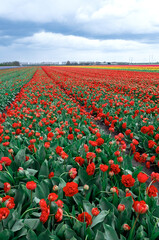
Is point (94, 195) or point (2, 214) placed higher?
point (2, 214)

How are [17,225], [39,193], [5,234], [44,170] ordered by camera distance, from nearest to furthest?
1. [5,234]
2. [17,225]
3. [39,193]
4. [44,170]

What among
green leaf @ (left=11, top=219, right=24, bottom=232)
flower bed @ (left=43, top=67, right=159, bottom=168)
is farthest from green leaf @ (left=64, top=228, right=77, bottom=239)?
flower bed @ (left=43, top=67, right=159, bottom=168)

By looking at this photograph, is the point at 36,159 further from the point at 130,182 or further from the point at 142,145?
the point at 142,145

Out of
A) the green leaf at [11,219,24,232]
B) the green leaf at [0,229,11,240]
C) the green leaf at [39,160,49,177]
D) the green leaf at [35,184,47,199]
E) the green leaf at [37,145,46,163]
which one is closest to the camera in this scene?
the green leaf at [0,229,11,240]

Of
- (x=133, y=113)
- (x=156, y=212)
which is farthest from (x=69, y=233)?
(x=133, y=113)

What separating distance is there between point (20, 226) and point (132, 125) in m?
4.13

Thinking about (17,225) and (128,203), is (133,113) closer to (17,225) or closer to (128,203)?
(128,203)

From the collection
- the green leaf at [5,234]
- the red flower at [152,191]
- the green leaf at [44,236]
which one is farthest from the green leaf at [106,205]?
the green leaf at [5,234]

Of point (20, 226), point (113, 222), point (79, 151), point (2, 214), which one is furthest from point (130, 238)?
point (79, 151)

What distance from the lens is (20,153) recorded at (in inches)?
108

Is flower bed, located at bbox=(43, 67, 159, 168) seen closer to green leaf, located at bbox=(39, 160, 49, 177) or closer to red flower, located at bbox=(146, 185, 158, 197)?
red flower, located at bbox=(146, 185, 158, 197)

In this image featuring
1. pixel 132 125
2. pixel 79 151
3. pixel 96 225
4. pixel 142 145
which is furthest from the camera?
pixel 132 125

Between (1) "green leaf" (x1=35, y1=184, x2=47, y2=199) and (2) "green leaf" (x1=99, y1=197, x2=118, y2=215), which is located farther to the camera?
(1) "green leaf" (x1=35, y1=184, x2=47, y2=199)

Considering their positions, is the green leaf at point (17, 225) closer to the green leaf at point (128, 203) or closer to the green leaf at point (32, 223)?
the green leaf at point (32, 223)
